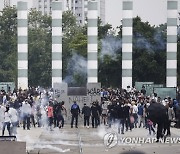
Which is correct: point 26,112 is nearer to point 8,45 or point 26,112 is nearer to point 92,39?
point 92,39

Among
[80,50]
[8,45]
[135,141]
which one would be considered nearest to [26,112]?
[135,141]

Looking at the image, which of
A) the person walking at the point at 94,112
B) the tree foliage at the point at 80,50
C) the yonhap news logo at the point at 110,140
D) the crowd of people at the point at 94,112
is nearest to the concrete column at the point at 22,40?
the tree foliage at the point at 80,50

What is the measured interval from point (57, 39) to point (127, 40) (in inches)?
174

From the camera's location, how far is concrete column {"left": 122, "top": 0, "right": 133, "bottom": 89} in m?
45.4

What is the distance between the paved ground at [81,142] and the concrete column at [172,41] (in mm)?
14328

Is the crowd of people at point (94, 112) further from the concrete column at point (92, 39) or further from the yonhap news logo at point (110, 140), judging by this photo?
the concrete column at point (92, 39)

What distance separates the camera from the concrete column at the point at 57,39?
45531 millimetres

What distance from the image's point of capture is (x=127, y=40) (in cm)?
4591

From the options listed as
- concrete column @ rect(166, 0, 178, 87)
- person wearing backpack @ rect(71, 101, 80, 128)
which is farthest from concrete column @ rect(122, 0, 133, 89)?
person wearing backpack @ rect(71, 101, 80, 128)

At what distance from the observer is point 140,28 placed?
2080 inches

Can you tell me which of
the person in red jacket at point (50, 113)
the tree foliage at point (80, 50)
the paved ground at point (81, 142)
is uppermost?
the tree foliage at point (80, 50)

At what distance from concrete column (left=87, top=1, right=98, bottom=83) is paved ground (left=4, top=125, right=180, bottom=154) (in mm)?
15887

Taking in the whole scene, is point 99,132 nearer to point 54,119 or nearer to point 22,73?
point 54,119

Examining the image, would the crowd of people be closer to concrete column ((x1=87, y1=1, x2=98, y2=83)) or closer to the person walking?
the person walking
